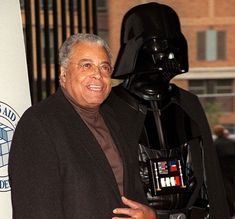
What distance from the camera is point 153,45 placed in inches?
91.2

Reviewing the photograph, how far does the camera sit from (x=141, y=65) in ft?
7.63

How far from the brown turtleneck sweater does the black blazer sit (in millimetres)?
23

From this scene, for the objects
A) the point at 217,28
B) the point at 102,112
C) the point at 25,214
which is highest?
the point at 102,112

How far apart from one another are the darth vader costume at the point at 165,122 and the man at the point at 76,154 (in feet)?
1.14

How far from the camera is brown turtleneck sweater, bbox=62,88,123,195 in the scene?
186cm

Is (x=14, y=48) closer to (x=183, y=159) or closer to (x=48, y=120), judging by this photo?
(x=48, y=120)

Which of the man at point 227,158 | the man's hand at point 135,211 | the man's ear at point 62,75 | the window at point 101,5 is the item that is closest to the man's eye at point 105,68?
the man's ear at point 62,75

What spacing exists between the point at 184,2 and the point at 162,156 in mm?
15752

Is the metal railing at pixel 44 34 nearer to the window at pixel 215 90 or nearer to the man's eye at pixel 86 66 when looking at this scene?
the man's eye at pixel 86 66

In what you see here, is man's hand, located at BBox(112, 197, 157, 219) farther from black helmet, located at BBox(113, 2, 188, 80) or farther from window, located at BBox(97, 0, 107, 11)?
window, located at BBox(97, 0, 107, 11)

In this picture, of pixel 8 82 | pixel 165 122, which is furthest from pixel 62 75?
pixel 165 122

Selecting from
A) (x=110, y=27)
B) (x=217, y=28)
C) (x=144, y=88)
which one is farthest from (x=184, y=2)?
(x=144, y=88)

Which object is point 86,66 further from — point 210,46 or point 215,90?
point 215,90

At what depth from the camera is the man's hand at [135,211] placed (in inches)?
71.3
